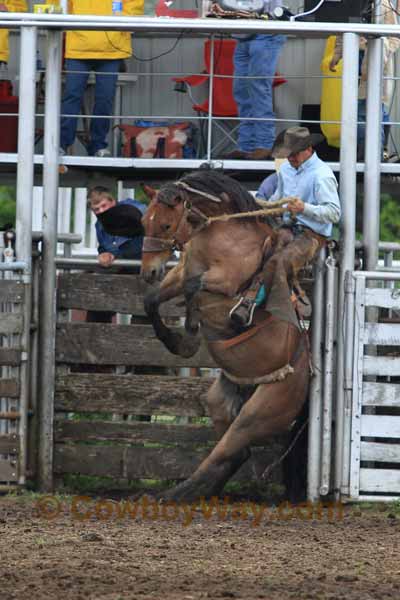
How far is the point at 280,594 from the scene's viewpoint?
6.11m

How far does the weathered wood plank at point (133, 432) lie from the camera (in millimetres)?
9750

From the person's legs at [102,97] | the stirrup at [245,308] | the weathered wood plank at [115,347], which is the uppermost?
the person's legs at [102,97]

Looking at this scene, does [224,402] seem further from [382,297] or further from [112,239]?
[112,239]

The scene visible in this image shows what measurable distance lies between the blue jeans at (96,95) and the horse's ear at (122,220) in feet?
5.44

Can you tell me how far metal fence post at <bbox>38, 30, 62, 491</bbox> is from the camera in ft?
32.2

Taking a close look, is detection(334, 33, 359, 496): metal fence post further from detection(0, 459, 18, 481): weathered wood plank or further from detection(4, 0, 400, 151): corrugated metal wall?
detection(4, 0, 400, 151): corrugated metal wall

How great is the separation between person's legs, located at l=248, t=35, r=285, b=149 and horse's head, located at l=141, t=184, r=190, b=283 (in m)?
2.59

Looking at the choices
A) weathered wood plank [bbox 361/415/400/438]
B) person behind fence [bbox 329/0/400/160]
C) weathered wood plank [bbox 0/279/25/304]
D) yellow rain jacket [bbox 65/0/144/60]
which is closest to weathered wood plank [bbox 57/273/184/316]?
weathered wood plank [bbox 0/279/25/304]

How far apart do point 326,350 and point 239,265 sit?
1.00m

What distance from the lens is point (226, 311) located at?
9.14 meters

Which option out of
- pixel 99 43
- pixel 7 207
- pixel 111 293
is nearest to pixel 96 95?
pixel 99 43

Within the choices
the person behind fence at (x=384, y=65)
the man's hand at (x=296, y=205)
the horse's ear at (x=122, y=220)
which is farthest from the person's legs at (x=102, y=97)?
the man's hand at (x=296, y=205)

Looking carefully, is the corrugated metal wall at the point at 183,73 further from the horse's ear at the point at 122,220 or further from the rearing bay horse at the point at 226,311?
the rearing bay horse at the point at 226,311

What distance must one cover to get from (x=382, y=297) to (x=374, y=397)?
734 mm
